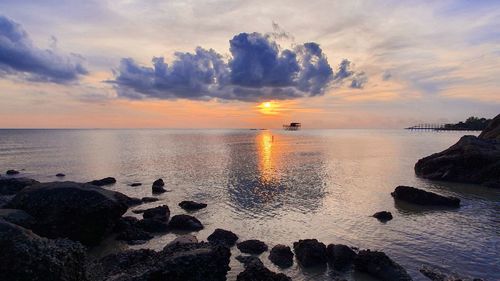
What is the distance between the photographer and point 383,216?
29.8 metres

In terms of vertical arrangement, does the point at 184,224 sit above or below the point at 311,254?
below

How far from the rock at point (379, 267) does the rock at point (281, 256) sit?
361cm

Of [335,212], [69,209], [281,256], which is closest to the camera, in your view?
[281,256]

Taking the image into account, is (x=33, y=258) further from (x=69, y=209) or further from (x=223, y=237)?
(x=223, y=237)

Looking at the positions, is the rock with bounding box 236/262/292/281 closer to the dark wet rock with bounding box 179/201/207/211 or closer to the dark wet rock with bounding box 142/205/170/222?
the dark wet rock with bounding box 142/205/170/222

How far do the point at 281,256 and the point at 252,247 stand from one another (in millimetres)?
2169

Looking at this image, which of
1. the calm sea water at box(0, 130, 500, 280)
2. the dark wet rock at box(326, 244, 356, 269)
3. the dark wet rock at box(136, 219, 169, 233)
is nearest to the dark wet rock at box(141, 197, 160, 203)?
the calm sea water at box(0, 130, 500, 280)

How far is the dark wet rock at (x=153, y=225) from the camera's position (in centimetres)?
2623

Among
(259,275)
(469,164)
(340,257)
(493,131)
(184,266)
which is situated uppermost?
(493,131)

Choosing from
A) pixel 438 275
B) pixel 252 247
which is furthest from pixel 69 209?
pixel 438 275

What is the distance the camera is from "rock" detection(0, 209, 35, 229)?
62.6 feet

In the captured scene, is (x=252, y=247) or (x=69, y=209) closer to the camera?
(x=252, y=247)

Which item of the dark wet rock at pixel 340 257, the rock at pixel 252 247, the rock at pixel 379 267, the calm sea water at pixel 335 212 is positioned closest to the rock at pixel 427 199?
the calm sea water at pixel 335 212

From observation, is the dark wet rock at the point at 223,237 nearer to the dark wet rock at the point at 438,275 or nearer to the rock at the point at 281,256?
the rock at the point at 281,256
